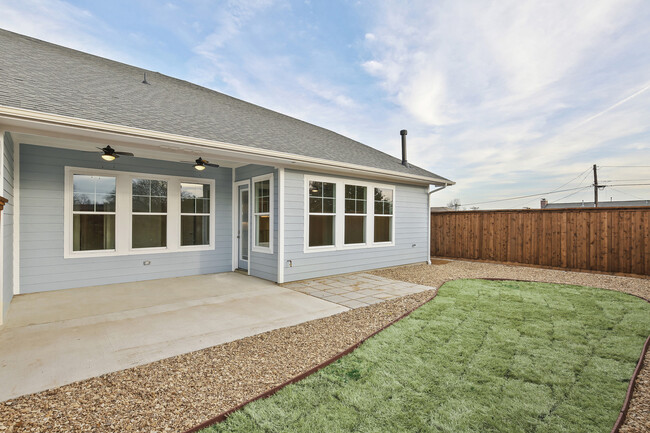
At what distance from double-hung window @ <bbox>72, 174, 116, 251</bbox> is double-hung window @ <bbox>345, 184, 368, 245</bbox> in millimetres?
4882

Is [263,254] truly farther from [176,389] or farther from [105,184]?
[176,389]

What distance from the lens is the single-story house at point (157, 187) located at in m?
4.13

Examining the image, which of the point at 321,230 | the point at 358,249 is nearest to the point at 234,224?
the point at 321,230

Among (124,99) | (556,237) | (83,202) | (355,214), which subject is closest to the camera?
(124,99)

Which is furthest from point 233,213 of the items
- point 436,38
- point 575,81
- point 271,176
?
point 575,81

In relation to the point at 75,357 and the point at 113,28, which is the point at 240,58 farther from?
the point at 75,357

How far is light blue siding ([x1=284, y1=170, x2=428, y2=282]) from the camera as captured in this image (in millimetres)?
Result: 5926

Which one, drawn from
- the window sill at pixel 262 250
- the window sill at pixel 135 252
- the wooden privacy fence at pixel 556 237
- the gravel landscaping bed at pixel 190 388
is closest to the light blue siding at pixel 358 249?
the window sill at pixel 262 250

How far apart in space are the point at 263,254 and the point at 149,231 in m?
2.39

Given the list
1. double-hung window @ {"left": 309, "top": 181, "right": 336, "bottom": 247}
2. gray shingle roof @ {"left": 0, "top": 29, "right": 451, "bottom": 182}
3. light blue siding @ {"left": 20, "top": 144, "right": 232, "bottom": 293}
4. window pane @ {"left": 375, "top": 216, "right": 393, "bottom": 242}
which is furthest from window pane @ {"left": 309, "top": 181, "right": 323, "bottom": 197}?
light blue siding @ {"left": 20, "top": 144, "right": 232, "bottom": 293}

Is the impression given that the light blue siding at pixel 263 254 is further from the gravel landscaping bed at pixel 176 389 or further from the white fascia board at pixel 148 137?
the gravel landscaping bed at pixel 176 389

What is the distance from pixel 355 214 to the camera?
712cm

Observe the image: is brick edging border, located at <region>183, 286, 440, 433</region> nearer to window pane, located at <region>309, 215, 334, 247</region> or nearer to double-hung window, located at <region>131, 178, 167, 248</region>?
window pane, located at <region>309, 215, 334, 247</region>

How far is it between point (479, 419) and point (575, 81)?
31.0 feet
